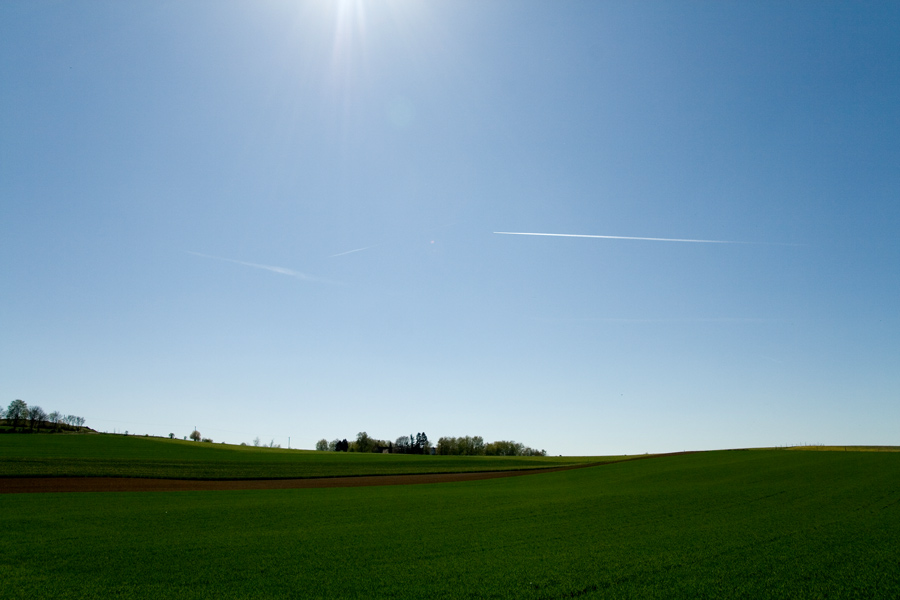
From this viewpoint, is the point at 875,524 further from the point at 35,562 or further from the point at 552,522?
the point at 35,562

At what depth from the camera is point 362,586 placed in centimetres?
1190

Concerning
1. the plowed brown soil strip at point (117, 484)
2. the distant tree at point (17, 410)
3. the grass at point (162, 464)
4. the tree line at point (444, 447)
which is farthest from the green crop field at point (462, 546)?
the distant tree at point (17, 410)

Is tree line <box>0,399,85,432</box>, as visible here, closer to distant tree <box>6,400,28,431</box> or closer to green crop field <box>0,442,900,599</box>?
distant tree <box>6,400,28,431</box>

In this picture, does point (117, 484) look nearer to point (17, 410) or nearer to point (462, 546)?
point (462, 546)

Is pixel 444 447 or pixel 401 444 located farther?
pixel 401 444

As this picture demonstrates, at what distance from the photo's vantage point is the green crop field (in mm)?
11680

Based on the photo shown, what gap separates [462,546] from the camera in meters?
16.2

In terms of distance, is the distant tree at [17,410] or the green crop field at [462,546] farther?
the distant tree at [17,410]

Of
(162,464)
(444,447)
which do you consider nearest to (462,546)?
(162,464)

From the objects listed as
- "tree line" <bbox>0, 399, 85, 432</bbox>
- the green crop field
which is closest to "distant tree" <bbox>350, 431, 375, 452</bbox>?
"tree line" <bbox>0, 399, 85, 432</bbox>

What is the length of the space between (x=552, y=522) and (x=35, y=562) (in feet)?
56.5

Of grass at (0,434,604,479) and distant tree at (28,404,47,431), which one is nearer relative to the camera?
grass at (0,434,604,479)

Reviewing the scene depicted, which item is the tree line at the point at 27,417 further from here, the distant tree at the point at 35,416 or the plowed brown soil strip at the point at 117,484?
the plowed brown soil strip at the point at 117,484

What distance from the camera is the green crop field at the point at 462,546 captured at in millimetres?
11680
